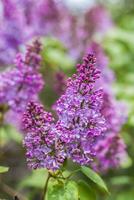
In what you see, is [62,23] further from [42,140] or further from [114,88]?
[42,140]

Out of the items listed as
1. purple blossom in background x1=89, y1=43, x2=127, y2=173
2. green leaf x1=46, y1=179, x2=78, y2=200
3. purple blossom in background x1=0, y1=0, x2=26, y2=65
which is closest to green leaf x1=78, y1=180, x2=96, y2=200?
green leaf x1=46, y1=179, x2=78, y2=200

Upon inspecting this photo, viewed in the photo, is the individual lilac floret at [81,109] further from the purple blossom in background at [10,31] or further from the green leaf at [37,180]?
the purple blossom in background at [10,31]

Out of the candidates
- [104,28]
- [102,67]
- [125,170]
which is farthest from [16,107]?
[104,28]

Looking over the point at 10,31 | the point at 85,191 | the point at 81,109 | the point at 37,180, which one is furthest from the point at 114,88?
the point at 81,109

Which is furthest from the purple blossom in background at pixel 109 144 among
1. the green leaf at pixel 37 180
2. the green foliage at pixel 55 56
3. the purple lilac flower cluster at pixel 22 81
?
the green foliage at pixel 55 56

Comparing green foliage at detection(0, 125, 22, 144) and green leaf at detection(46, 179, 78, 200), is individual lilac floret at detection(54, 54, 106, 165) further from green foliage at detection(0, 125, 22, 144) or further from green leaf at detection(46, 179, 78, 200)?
green foliage at detection(0, 125, 22, 144)

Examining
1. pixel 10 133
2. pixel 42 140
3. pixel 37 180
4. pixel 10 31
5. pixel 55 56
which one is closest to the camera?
pixel 42 140

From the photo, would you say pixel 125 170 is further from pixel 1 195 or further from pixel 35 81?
pixel 35 81
